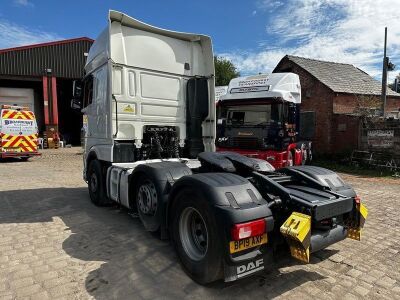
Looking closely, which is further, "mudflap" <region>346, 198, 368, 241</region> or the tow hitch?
"mudflap" <region>346, 198, 368, 241</region>

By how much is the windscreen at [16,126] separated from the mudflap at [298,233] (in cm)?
1579

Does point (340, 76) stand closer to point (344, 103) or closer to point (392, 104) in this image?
point (344, 103)

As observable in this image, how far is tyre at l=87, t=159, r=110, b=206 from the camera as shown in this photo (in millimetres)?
6293

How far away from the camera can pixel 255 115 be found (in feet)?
35.9

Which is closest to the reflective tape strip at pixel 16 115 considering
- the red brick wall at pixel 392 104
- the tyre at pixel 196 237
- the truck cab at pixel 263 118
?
the truck cab at pixel 263 118

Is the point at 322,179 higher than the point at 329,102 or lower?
lower

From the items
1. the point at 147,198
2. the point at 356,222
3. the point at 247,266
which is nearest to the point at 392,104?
the point at 356,222

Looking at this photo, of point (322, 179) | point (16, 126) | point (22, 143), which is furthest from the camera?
point (22, 143)

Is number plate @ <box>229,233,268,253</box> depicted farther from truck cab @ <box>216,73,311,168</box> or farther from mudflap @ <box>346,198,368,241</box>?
truck cab @ <box>216,73,311,168</box>

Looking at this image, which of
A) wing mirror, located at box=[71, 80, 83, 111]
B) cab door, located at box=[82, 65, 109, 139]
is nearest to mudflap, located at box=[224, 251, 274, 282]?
cab door, located at box=[82, 65, 109, 139]

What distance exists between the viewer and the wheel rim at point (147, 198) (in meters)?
4.42

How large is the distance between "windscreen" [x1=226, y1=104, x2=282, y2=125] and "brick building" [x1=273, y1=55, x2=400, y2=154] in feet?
19.7

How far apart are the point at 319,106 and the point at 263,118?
25.0ft

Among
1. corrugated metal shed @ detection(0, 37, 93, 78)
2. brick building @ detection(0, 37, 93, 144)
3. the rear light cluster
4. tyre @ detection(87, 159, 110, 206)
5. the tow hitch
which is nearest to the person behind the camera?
the rear light cluster
